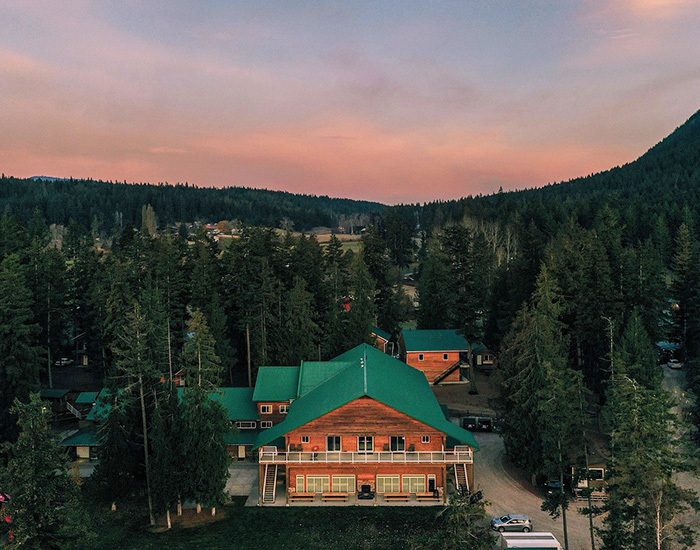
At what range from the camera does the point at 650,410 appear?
23.6 meters

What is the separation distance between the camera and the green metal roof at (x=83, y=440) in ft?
152

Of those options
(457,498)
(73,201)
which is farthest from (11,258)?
(73,201)

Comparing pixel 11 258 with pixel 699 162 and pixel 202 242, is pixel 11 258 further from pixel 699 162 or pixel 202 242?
Result: pixel 699 162

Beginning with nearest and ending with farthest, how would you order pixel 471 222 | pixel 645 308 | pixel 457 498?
pixel 457 498 < pixel 645 308 < pixel 471 222

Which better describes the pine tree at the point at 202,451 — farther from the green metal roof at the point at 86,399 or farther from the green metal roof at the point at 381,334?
the green metal roof at the point at 381,334

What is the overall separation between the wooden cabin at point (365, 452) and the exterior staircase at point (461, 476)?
10 cm

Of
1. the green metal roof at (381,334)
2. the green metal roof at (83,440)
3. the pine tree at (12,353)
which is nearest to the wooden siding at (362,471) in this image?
the green metal roof at (83,440)

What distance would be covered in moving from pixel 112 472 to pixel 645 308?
46.7m

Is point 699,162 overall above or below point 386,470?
above

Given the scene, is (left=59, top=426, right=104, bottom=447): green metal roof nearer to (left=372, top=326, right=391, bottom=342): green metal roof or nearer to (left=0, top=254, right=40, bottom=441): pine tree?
(left=0, top=254, right=40, bottom=441): pine tree

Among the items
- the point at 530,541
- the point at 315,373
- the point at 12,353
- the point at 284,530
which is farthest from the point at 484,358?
the point at 12,353

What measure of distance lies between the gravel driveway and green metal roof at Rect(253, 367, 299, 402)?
16009 mm

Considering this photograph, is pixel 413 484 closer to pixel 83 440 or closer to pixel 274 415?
pixel 274 415

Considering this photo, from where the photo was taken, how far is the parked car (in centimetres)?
3388
